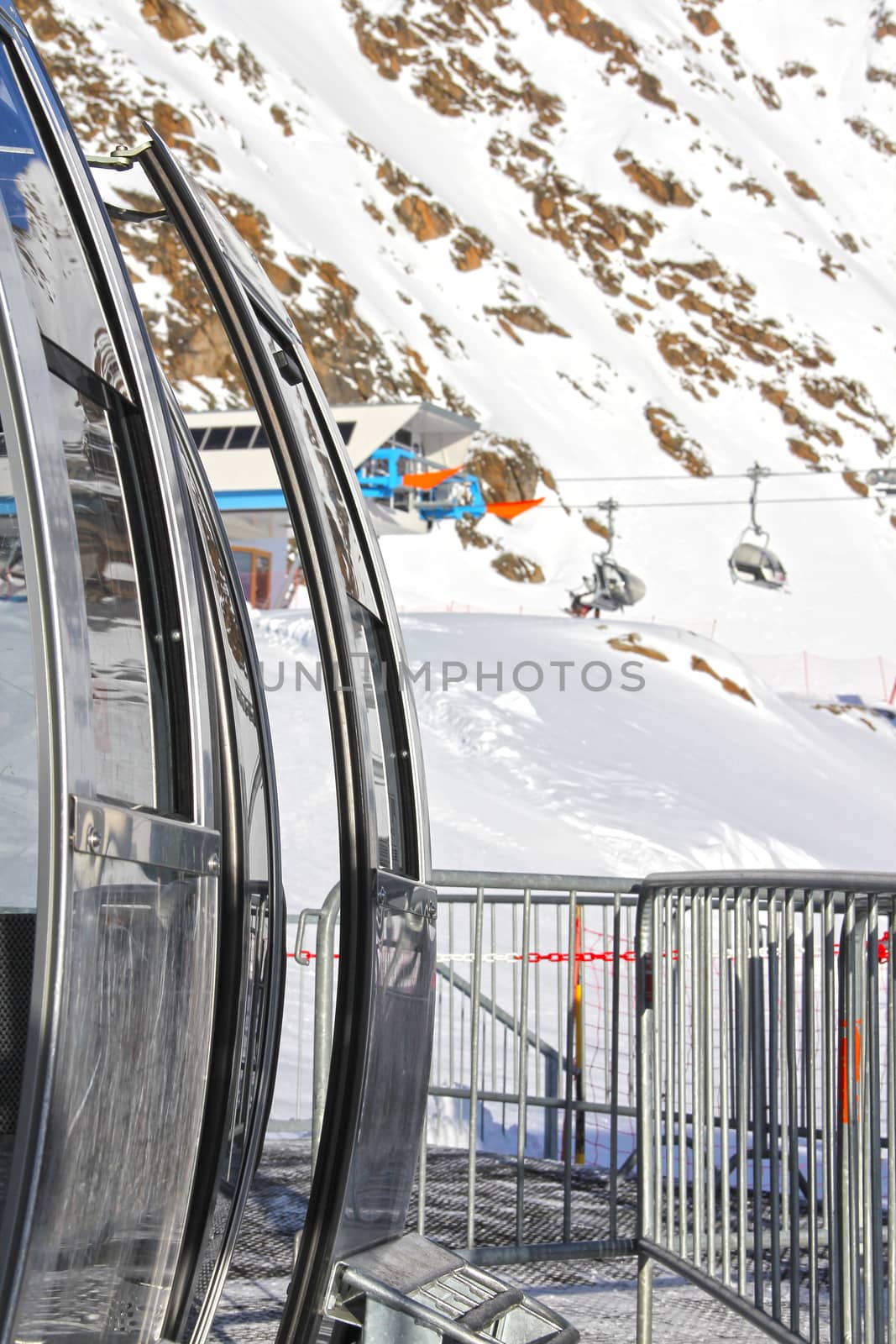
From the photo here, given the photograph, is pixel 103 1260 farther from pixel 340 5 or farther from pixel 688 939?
pixel 340 5

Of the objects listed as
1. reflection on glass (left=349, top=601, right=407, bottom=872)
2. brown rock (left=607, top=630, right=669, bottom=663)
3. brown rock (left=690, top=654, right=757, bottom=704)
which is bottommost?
reflection on glass (left=349, top=601, right=407, bottom=872)

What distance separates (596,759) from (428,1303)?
1775 centimetres

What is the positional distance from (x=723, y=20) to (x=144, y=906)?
125 metres

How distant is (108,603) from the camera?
1761mm

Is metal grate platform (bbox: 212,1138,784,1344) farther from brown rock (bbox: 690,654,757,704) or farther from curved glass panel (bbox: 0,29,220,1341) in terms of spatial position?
brown rock (bbox: 690,654,757,704)

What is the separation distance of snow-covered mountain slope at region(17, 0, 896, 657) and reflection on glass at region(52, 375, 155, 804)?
5191cm

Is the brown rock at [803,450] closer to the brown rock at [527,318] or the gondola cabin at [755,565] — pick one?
the brown rock at [527,318]

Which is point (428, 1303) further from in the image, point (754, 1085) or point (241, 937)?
point (754, 1085)

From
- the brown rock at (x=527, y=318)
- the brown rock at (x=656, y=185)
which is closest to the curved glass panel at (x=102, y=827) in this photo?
the brown rock at (x=527, y=318)

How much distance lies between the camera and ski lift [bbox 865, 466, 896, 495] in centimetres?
3312

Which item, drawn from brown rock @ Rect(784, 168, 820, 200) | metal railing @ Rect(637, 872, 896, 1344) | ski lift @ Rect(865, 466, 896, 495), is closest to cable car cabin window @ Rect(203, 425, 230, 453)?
ski lift @ Rect(865, 466, 896, 495)

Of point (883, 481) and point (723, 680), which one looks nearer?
point (723, 680)

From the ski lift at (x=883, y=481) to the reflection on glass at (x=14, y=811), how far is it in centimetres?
3283

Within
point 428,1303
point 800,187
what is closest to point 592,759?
point 428,1303
